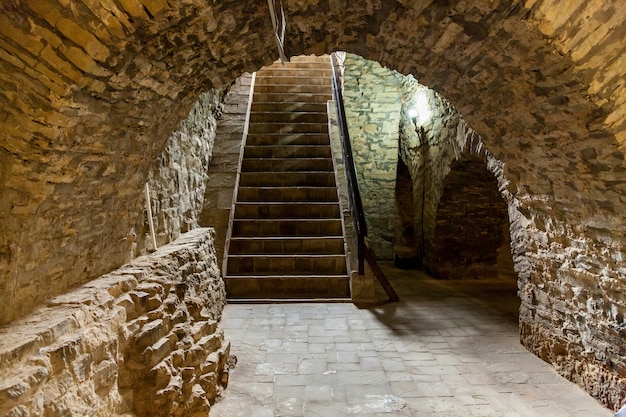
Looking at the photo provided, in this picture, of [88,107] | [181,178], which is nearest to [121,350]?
[88,107]

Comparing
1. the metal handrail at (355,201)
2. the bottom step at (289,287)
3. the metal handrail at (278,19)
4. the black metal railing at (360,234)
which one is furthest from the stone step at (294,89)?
the metal handrail at (278,19)

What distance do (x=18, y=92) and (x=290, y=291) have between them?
11.2 feet

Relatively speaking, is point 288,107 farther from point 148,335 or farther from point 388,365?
point 148,335

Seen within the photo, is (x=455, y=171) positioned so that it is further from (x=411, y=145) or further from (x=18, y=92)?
(x=18, y=92)

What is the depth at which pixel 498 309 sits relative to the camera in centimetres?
414

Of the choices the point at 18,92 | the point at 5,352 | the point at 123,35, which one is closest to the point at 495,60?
the point at 123,35

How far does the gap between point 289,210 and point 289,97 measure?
107 inches

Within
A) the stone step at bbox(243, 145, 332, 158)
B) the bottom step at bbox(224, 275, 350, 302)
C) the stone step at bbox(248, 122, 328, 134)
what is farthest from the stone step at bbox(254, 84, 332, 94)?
the bottom step at bbox(224, 275, 350, 302)

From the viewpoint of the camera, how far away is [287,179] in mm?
5453

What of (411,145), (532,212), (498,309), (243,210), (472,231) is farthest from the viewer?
(411,145)

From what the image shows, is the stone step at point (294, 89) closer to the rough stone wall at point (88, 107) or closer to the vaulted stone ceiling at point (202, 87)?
the vaulted stone ceiling at point (202, 87)

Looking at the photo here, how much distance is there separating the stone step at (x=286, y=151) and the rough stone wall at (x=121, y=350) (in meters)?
3.14

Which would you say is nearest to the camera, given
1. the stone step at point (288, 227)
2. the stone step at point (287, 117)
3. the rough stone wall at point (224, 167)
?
the rough stone wall at point (224, 167)

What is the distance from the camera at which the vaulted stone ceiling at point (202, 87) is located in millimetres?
1248
